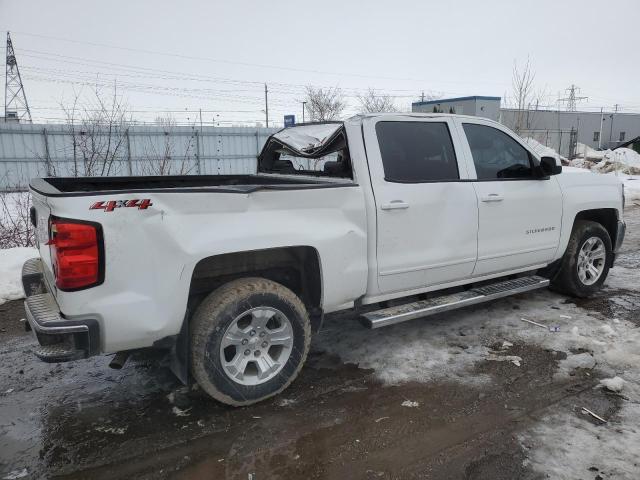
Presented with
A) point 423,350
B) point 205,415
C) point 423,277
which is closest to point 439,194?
point 423,277

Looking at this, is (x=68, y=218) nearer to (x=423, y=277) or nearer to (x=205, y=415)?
(x=205, y=415)

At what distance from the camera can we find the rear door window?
15.1 ft

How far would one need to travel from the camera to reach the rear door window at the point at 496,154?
15.1 ft

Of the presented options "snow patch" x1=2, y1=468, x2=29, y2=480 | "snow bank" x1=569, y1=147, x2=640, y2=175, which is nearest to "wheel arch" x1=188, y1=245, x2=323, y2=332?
"snow patch" x1=2, y1=468, x2=29, y2=480

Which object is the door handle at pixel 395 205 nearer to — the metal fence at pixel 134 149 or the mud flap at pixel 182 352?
the mud flap at pixel 182 352

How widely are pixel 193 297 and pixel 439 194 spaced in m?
2.19

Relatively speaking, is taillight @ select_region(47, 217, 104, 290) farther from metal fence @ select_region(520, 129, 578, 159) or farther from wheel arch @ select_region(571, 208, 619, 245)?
metal fence @ select_region(520, 129, 578, 159)

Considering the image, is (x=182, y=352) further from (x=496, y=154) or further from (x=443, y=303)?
(x=496, y=154)

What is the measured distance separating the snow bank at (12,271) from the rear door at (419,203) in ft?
15.1

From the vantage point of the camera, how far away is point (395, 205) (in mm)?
3885

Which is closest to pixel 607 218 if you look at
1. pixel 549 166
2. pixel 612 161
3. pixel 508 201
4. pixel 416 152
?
pixel 549 166

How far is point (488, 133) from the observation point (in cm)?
477

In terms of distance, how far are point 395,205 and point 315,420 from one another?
172 cm

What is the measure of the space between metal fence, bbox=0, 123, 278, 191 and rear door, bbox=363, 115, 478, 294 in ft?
48.6
